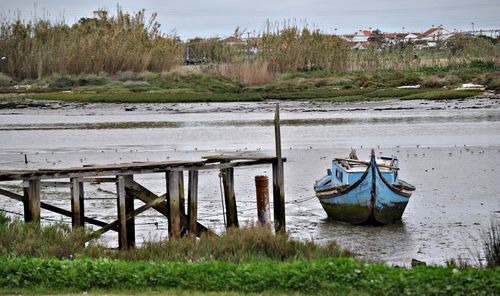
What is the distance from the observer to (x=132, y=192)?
60.7 ft

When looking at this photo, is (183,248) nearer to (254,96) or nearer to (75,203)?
(75,203)

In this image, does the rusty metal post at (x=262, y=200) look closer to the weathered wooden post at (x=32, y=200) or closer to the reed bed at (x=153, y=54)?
the weathered wooden post at (x=32, y=200)

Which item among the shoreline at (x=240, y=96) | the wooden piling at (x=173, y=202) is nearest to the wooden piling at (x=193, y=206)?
the wooden piling at (x=173, y=202)

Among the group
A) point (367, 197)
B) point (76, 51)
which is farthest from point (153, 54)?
point (367, 197)

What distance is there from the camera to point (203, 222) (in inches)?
882

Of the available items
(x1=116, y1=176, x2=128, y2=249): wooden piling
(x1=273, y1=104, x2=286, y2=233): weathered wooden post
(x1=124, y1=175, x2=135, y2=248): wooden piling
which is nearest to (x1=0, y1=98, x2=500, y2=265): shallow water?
(x1=273, y1=104, x2=286, y2=233): weathered wooden post

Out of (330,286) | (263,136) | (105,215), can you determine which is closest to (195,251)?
(330,286)

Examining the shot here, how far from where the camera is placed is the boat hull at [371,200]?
74.5 feet

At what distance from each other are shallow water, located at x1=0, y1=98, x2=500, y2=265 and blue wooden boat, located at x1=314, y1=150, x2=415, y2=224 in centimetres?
38

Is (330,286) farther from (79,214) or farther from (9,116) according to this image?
(9,116)

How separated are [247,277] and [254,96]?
178ft

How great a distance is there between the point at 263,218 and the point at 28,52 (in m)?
59.3

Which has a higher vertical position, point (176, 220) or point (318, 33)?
point (318, 33)

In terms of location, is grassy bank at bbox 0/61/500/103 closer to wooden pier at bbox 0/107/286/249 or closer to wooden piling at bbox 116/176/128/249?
wooden pier at bbox 0/107/286/249
